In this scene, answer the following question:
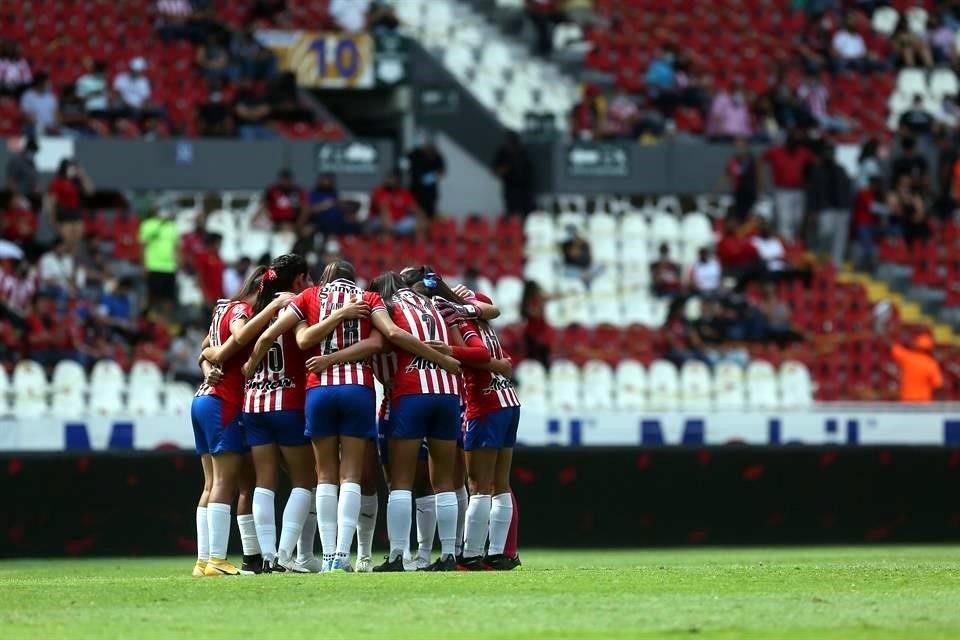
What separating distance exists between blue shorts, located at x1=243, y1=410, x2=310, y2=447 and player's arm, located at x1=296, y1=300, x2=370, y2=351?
1.61ft

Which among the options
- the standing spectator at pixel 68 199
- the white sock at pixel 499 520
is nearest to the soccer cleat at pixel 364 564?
the white sock at pixel 499 520

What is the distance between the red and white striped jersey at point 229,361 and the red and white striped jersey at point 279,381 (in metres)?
0.24

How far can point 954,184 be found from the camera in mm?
29312

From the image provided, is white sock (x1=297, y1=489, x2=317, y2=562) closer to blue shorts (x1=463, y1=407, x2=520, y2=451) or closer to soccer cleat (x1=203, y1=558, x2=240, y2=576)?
soccer cleat (x1=203, y1=558, x2=240, y2=576)

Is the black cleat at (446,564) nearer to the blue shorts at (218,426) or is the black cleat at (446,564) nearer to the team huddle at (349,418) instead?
the team huddle at (349,418)

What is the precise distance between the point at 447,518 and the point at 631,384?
455 inches

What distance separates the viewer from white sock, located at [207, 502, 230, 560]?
41.1ft

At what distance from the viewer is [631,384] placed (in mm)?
23797

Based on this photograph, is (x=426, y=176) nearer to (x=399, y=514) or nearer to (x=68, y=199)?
(x=68, y=199)

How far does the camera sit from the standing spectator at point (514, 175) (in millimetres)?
27828

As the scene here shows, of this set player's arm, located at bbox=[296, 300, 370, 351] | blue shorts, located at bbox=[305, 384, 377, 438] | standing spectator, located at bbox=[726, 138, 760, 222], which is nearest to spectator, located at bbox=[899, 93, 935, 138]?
standing spectator, located at bbox=[726, 138, 760, 222]

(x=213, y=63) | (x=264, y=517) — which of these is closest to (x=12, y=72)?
(x=213, y=63)

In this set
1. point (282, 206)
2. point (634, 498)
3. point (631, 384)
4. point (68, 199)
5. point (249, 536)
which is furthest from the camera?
point (282, 206)

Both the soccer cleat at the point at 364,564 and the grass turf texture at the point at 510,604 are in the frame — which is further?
the soccer cleat at the point at 364,564
